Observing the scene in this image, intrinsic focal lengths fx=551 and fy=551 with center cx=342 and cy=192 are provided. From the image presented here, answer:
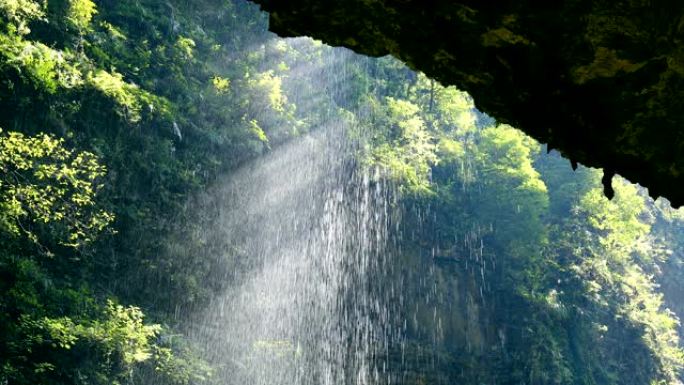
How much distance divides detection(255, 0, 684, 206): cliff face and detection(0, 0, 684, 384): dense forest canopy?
9109mm

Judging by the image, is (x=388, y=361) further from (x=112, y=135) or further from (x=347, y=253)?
(x=112, y=135)

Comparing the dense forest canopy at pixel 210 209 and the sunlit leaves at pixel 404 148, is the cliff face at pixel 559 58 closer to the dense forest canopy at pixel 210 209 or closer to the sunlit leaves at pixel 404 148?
the dense forest canopy at pixel 210 209

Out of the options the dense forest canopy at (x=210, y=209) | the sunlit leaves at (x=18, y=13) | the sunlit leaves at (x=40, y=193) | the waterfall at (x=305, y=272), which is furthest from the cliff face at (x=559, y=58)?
the waterfall at (x=305, y=272)

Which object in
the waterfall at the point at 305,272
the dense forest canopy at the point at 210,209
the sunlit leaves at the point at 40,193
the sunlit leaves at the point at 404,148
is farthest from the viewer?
the sunlit leaves at the point at 404,148

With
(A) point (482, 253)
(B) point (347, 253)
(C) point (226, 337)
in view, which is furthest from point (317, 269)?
(A) point (482, 253)

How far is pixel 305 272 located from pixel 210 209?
17.9 feet

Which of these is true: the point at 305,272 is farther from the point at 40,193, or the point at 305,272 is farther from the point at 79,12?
the point at 79,12

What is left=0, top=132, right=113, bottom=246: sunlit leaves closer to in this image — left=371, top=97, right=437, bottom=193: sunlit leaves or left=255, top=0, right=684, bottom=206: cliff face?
left=255, top=0, right=684, bottom=206: cliff face

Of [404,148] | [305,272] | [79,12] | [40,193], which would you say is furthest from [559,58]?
[404,148]

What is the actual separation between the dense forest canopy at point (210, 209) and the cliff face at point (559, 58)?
9.11 metres

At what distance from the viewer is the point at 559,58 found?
3287 mm

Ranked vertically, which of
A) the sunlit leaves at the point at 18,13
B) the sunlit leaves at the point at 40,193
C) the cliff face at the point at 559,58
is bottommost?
the cliff face at the point at 559,58

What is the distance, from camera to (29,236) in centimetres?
1112

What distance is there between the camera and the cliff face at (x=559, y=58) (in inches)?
117
